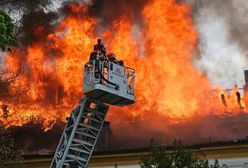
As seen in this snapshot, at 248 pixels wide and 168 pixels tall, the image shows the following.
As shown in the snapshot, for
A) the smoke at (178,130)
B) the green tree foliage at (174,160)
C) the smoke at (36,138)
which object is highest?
the smoke at (178,130)

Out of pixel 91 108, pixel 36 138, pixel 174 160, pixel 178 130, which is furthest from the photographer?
pixel 178 130

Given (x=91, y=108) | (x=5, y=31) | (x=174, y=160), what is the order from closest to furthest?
(x=5, y=31), (x=91, y=108), (x=174, y=160)

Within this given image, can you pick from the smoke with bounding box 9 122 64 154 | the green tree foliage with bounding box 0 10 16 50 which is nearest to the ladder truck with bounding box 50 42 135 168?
the green tree foliage with bounding box 0 10 16 50

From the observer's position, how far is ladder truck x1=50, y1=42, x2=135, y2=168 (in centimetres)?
1602

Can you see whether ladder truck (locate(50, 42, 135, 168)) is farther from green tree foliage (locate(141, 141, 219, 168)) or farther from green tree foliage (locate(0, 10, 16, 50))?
green tree foliage (locate(0, 10, 16, 50))

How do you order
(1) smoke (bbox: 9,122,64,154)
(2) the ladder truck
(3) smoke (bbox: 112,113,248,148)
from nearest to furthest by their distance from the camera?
(2) the ladder truck < (1) smoke (bbox: 9,122,64,154) < (3) smoke (bbox: 112,113,248,148)

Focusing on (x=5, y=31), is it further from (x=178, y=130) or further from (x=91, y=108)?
(x=178, y=130)

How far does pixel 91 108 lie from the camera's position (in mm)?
16594

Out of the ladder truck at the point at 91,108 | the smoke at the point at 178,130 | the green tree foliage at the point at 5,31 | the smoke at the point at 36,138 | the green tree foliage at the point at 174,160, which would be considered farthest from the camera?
the smoke at the point at 178,130

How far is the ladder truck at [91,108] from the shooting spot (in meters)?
16.0

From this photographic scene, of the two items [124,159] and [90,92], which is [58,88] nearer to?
[124,159]

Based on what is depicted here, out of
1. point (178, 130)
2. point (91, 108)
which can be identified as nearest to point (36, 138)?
point (178, 130)

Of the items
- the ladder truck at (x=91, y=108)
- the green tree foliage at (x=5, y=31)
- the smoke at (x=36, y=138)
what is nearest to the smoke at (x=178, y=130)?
the smoke at (x=36, y=138)

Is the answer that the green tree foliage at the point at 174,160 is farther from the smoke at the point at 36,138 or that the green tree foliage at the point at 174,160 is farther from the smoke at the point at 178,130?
the smoke at the point at 36,138
